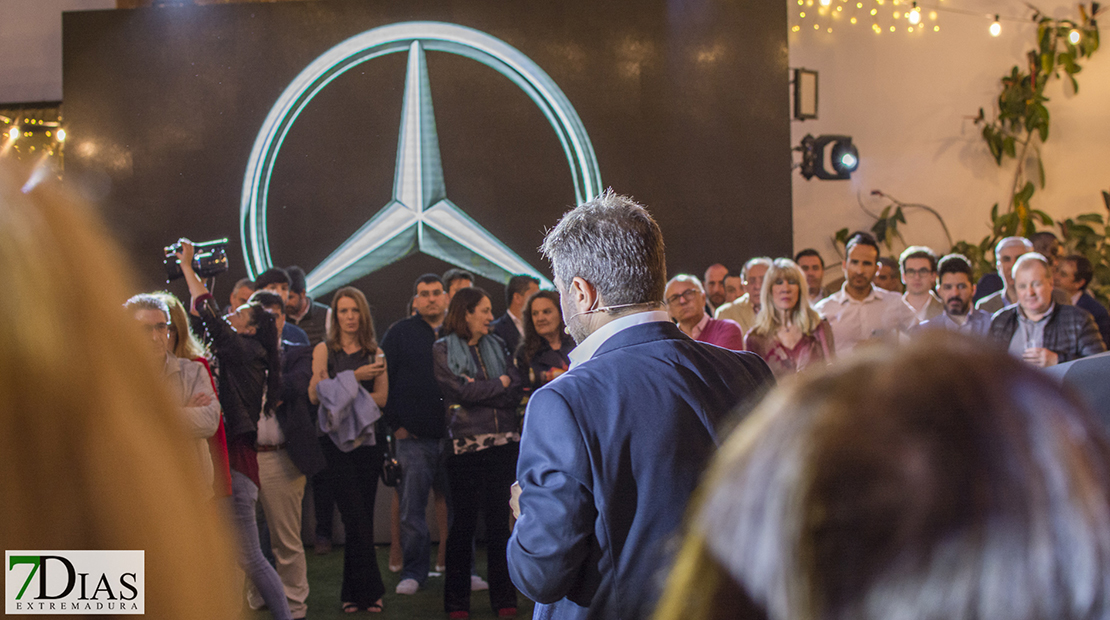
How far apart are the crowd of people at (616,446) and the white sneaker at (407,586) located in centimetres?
30

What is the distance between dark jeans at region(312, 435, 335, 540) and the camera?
14.6 feet

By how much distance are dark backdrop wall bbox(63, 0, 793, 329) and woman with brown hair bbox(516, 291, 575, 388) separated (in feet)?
7.39

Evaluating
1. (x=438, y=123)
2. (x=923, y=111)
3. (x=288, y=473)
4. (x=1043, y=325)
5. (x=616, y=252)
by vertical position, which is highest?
(x=923, y=111)

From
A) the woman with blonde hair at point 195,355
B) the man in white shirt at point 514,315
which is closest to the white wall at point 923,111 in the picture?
the man in white shirt at point 514,315

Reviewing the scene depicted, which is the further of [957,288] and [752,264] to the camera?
[752,264]

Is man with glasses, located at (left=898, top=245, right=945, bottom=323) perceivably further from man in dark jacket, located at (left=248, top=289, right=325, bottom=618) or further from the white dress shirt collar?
the white dress shirt collar

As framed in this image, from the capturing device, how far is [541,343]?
4.43 meters

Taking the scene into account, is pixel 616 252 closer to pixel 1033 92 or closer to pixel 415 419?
pixel 415 419

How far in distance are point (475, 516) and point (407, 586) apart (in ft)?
2.17

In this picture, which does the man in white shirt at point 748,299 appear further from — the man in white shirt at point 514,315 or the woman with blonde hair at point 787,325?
the man in white shirt at point 514,315

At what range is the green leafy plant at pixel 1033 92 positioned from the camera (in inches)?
356

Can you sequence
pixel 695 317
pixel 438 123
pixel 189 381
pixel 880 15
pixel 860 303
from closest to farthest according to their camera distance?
1. pixel 189 381
2. pixel 695 317
3. pixel 860 303
4. pixel 438 123
5. pixel 880 15

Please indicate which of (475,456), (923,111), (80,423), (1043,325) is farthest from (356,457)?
(923,111)

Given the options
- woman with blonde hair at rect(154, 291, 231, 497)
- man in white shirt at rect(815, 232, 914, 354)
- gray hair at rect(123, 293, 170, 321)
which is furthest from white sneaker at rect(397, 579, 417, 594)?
man in white shirt at rect(815, 232, 914, 354)
